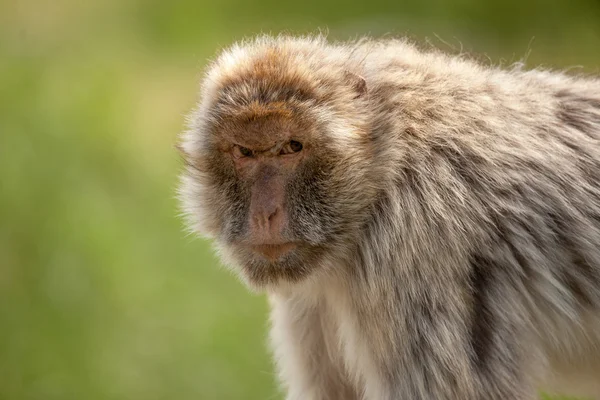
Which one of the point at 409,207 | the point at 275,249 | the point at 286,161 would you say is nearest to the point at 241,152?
the point at 286,161

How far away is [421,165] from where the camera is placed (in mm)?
3885

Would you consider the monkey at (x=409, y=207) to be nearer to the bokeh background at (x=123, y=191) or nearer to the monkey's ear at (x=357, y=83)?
the monkey's ear at (x=357, y=83)

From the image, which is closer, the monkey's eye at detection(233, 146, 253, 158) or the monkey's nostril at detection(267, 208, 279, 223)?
the monkey's nostril at detection(267, 208, 279, 223)

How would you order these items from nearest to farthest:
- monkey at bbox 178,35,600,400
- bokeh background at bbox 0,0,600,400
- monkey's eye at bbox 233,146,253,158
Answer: monkey at bbox 178,35,600,400 < monkey's eye at bbox 233,146,253,158 < bokeh background at bbox 0,0,600,400

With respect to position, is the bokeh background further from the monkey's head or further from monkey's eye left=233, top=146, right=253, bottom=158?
monkey's eye left=233, top=146, right=253, bottom=158

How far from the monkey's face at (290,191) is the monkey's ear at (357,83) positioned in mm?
188

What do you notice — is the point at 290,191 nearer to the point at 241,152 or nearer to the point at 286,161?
the point at 286,161

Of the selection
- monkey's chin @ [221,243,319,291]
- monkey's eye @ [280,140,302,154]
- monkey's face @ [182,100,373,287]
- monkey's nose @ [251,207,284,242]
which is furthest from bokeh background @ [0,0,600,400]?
monkey's eye @ [280,140,302,154]

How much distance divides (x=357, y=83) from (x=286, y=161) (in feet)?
1.60

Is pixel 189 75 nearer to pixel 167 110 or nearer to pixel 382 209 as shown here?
pixel 167 110

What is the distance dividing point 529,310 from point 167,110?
5.14m

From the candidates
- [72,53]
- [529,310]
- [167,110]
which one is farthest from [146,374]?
[529,310]

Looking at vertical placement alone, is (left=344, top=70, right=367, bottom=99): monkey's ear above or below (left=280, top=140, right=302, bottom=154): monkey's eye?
above

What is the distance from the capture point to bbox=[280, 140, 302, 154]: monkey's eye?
386 cm
